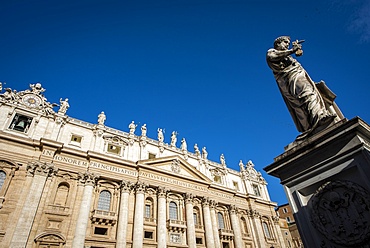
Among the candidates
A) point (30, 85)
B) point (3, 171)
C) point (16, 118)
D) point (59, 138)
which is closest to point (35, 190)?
point (3, 171)

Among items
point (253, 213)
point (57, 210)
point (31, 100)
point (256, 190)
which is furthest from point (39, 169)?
point (256, 190)

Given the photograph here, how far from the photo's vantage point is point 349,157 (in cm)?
371

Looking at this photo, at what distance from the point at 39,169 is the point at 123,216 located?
8.47 meters

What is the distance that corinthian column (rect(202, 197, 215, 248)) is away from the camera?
25263mm

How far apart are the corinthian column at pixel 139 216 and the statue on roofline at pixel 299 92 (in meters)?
19.8

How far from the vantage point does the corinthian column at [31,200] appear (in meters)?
16.1

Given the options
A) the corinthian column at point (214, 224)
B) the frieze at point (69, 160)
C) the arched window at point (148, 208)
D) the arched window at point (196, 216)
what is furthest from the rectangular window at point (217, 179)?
the frieze at point (69, 160)

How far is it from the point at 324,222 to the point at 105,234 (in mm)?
21142

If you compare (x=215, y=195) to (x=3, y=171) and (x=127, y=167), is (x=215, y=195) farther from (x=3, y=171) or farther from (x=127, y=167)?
(x=3, y=171)

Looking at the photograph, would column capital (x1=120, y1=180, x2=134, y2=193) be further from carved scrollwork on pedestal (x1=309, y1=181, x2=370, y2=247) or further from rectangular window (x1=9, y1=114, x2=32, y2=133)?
carved scrollwork on pedestal (x1=309, y1=181, x2=370, y2=247)

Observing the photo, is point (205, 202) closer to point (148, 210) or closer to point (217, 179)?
point (217, 179)

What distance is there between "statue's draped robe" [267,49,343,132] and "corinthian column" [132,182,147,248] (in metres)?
19.8

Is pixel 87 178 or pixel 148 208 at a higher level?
pixel 87 178

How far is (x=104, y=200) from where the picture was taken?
73.1ft
